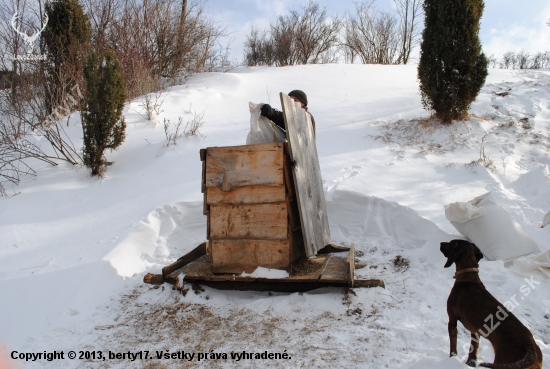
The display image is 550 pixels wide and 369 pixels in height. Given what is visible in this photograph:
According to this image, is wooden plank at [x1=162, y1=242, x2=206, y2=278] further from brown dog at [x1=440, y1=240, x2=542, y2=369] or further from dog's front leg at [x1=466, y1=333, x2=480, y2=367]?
dog's front leg at [x1=466, y1=333, x2=480, y2=367]

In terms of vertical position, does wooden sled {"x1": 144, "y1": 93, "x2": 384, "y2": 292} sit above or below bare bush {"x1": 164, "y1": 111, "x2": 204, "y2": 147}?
below

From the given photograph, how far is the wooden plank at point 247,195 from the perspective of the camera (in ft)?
11.5

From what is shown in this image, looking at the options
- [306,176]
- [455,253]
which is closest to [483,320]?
[455,253]

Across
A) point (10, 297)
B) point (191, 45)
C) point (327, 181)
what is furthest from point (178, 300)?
point (191, 45)

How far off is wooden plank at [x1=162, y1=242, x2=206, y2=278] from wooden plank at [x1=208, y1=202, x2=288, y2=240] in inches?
25.2

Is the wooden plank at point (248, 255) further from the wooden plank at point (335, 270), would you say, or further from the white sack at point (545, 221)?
the white sack at point (545, 221)

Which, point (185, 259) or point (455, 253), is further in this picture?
point (185, 259)

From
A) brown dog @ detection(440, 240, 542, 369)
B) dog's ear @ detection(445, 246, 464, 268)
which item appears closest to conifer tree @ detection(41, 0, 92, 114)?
dog's ear @ detection(445, 246, 464, 268)

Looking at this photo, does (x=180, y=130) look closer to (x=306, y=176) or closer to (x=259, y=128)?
(x=259, y=128)

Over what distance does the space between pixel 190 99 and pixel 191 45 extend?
4.62m

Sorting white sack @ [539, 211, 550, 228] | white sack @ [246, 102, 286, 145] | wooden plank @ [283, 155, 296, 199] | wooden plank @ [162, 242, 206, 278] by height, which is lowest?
wooden plank @ [162, 242, 206, 278]

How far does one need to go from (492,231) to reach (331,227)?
6.62ft

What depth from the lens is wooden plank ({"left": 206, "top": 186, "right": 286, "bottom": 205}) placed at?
3.51 metres

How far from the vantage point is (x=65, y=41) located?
8625mm
